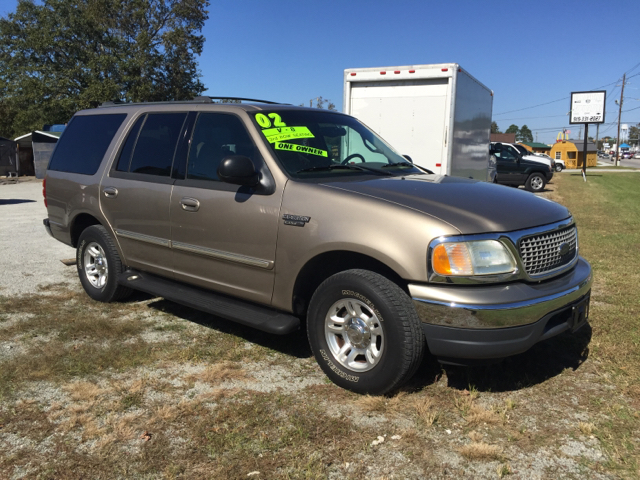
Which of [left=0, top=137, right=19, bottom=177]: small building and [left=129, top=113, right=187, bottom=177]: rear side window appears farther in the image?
[left=0, top=137, right=19, bottom=177]: small building

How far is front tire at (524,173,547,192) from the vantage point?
21.6 m

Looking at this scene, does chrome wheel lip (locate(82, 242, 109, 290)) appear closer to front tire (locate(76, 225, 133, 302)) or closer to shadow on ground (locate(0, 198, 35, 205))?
front tire (locate(76, 225, 133, 302))

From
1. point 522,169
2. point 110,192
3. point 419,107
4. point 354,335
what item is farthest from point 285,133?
point 522,169

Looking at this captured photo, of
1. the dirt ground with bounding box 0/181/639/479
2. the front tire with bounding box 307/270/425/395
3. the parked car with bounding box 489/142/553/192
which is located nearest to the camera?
the dirt ground with bounding box 0/181/639/479

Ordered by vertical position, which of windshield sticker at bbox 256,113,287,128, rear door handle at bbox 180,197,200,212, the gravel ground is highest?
windshield sticker at bbox 256,113,287,128

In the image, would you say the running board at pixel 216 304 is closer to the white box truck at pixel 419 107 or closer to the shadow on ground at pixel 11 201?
the white box truck at pixel 419 107

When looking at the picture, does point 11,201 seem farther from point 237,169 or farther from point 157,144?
point 237,169

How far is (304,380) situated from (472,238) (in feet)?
5.05

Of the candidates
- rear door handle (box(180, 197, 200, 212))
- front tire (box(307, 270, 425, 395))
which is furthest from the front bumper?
rear door handle (box(180, 197, 200, 212))

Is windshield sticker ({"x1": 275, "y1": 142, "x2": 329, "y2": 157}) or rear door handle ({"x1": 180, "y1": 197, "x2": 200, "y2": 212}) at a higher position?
windshield sticker ({"x1": 275, "y1": 142, "x2": 329, "y2": 157})

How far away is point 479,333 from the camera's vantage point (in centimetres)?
306

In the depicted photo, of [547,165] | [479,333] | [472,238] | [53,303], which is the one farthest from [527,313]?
[547,165]

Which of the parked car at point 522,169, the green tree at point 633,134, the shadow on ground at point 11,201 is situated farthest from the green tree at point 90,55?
the green tree at point 633,134

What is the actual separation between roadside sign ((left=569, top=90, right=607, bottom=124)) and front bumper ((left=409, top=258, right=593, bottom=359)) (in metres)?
34.1
